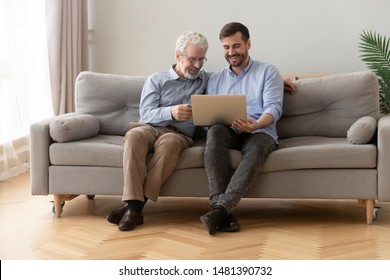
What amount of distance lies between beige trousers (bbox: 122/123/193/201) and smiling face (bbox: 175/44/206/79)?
0.43 metres

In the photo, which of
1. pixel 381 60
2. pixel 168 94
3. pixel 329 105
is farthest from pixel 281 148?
pixel 381 60

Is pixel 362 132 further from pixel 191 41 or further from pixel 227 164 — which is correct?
pixel 191 41

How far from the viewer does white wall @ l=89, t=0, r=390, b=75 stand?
18.8ft

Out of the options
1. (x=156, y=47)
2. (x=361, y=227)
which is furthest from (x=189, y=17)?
(x=361, y=227)

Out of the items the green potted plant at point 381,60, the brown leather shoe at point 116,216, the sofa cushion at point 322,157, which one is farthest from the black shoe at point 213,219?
the green potted plant at point 381,60

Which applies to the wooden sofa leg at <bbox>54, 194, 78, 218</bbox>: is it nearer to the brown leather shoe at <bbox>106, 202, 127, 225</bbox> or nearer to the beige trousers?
the brown leather shoe at <bbox>106, 202, 127, 225</bbox>

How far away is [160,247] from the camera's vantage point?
331 cm

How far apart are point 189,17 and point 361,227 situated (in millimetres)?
2930

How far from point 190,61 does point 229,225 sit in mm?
987

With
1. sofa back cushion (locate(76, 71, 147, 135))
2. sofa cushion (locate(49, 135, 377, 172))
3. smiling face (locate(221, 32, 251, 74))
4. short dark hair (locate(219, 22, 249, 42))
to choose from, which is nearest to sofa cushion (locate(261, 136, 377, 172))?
sofa cushion (locate(49, 135, 377, 172))

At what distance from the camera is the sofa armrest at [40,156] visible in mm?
3883

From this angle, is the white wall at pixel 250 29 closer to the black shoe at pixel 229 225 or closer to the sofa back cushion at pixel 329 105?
the sofa back cushion at pixel 329 105

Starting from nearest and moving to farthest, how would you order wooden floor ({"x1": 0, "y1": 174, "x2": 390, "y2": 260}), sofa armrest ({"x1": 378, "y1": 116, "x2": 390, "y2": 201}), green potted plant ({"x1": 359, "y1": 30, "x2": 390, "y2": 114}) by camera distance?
wooden floor ({"x1": 0, "y1": 174, "x2": 390, "y2": 260}) → sofa armrest ({"x1": 378, "y1": 116, "x2": 390, "y2": 201}) → green potted plant ({"x1": 359, "y1": 30, "x2": 390, "y2": 114})

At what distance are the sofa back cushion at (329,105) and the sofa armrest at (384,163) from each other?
0.43m
